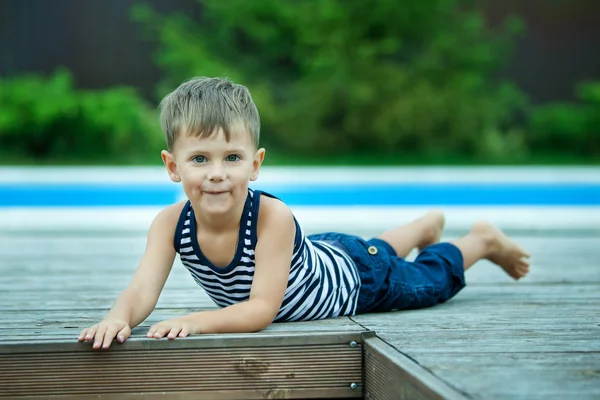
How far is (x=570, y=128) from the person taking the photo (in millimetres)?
14602

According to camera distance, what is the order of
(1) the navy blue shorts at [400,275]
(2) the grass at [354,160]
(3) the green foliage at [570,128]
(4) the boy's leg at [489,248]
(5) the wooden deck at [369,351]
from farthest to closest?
(3) the green foliage at [570,128], (2) the grass at [354,160], (4) the boy's leg at [489,248], (1) the navy blue shorts at [400,275], (5) the wooden deck at [369,351]

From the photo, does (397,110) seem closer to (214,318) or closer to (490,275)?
(490,275)

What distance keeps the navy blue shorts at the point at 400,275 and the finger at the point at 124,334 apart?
0.80 metres

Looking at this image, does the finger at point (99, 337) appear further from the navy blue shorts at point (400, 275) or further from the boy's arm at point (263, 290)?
the navy blue shorts at point (400, 275)

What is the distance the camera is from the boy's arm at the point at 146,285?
194cm

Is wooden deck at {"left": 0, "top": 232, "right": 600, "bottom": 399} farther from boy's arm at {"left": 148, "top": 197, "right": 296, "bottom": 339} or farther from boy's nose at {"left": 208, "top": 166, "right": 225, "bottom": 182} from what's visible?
boy's nose at {"left": 208, "top": 166, "right": 225, "bottom": 182}

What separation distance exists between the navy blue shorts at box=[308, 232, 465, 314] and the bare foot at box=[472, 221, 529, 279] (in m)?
0.17

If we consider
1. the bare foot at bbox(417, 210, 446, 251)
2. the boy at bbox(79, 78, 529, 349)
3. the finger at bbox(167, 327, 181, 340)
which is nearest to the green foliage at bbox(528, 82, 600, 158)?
the bare foot at bbox(417, 210, 446, 251)

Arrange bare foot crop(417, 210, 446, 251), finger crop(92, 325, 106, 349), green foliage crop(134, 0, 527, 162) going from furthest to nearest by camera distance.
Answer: green foliage crop(134, 0, 527, 162)
bare foot crop(417, 210, 446, 251)
finger crop(92, 325, 106, 349)

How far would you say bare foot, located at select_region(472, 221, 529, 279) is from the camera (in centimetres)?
300

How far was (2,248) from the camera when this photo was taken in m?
4.97

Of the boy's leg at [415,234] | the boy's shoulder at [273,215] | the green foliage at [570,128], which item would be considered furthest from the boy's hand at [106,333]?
the green foliage at [570,128]

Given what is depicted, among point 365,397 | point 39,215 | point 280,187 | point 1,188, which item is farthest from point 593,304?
point 1,188

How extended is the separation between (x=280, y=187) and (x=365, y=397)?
8.24 metres
